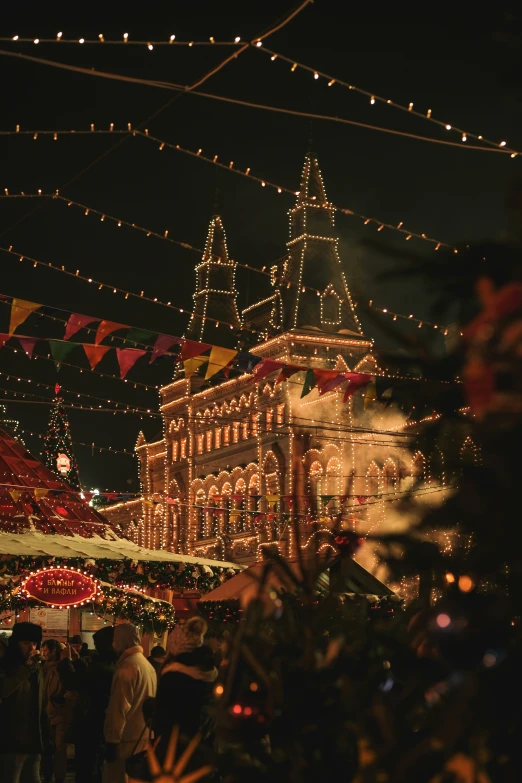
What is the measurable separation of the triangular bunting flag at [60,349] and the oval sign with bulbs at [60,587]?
11.8 feet

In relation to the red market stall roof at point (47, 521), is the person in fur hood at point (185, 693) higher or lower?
lower

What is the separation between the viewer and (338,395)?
37594 millimetres

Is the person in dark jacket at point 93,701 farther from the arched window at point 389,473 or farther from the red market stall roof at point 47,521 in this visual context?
the arched window at point 389,473

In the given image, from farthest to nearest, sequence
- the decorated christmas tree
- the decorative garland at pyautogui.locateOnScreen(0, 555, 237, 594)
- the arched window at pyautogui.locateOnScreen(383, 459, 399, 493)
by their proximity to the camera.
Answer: the decorated christmas tree, the arched window at pyautogui.locateOnScreen(383, 459, 399, 493), the decorative garland at pyautogui.locateOnScreen(0, 555, 237, 594)

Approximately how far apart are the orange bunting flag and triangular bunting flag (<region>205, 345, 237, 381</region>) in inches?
96.9

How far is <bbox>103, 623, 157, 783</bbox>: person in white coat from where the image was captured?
278 inches

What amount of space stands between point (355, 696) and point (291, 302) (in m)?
39.7

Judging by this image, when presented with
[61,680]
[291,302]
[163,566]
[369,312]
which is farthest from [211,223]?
[369,312]

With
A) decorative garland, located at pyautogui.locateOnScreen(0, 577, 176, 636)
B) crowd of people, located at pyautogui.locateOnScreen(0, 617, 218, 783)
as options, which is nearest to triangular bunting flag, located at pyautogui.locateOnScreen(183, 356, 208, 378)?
crowd of people, located at pyautogui.locateOnScreen(0, 617, 218, 783)

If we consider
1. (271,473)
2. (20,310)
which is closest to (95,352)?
(20,310)

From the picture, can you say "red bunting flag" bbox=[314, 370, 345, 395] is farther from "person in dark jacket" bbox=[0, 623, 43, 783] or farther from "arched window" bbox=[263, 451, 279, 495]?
"arched window" bbox=[263, 451, 279, 495]

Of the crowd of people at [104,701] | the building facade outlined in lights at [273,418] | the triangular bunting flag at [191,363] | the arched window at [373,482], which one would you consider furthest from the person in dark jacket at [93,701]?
the arched window at [373,482]

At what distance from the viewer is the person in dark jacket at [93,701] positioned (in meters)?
8.76

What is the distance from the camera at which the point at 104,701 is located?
891cm
